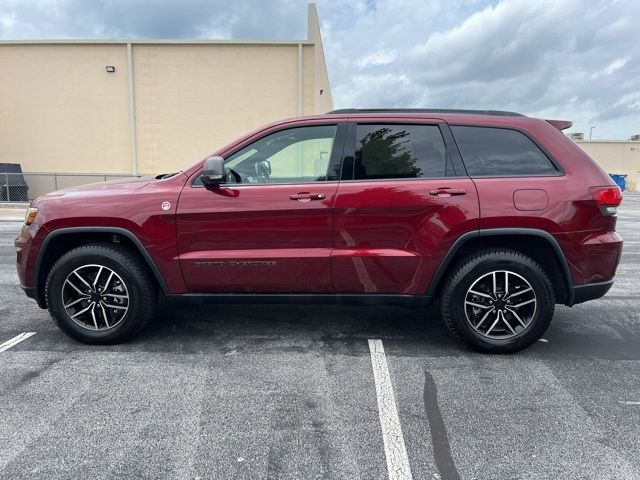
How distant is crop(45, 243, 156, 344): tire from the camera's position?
369 cm

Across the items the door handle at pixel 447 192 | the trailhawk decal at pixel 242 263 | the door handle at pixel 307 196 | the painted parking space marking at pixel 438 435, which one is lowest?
the painted parking space marking at pixel 438 435

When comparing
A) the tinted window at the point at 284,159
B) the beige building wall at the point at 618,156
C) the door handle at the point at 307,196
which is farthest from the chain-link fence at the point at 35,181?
the beige building wall at the point at 618,156

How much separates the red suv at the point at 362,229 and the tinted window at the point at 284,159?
0.5 inches

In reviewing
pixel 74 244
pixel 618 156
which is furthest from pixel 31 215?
pixel 618 156

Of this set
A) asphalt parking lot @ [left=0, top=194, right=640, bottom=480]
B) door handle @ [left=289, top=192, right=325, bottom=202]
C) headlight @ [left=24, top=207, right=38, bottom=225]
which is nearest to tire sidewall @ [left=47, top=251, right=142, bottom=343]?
asphalt parking lot @ [left=0, top=194, right=640, bottom=480]

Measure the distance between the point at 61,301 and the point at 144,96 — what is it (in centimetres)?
1654

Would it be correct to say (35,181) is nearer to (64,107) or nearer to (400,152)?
(64,107)

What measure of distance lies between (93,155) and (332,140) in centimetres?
1803

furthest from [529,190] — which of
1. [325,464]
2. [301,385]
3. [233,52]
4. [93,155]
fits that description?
[93,155]

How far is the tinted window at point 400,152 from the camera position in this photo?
363 centimetres

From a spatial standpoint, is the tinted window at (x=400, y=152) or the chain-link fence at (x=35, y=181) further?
the chain-link fence at (x=35, y=181)

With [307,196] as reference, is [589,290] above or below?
below

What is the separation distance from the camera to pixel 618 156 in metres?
49.2

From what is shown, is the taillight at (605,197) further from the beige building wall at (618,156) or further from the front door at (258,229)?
the beige building wall at (618,156)
